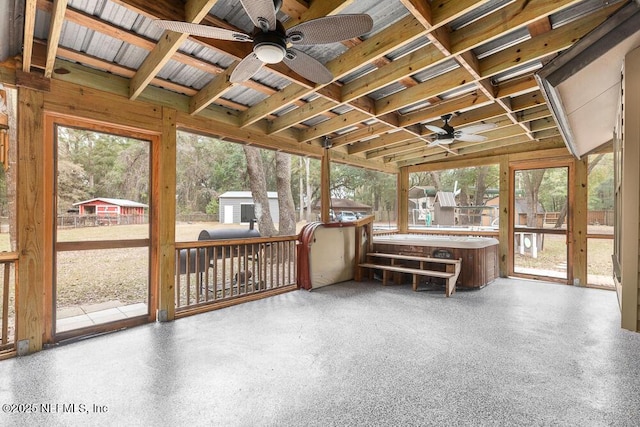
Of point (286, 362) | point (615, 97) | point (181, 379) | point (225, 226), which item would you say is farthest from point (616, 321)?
point (225, 226)

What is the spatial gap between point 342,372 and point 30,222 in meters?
3.02

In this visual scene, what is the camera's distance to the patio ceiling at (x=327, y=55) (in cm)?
229

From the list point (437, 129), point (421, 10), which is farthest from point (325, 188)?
point (421, 10)

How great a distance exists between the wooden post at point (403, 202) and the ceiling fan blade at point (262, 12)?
626cm

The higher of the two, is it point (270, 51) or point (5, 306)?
point (270, 51)

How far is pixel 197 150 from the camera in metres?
5.02

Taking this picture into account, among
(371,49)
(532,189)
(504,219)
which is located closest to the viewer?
(371,49)

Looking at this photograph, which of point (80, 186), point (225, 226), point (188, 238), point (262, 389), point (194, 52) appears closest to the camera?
point (262, 389)

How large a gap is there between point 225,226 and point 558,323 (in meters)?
4.46

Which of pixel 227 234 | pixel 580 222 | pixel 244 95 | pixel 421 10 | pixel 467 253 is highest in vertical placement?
pixel 244 95

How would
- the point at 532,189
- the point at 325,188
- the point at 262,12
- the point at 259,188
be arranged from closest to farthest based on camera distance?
the point at 262,12 → the point at 325,188 → the point at 532,189 → the point at 259,188

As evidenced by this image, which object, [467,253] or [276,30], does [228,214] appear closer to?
[276,30]

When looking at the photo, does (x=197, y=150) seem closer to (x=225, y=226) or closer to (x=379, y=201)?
(x=225, y=226)

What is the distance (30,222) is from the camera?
279cm
